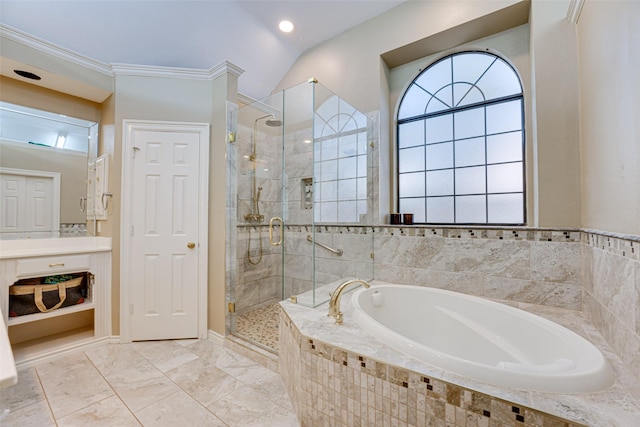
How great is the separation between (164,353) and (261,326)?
0.82m

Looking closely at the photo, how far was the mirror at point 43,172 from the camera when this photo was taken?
2199 mm

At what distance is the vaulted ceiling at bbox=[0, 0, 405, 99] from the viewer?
2164 millimetres

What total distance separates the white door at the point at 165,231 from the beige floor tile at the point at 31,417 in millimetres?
835

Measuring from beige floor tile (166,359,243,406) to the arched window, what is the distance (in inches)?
82.2

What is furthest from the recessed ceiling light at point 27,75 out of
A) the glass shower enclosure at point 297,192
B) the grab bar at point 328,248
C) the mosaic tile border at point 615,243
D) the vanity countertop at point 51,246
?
the mosaic tile border at point 615,243

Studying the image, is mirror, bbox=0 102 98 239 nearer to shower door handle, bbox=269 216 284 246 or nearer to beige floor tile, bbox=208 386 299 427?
shower door handle, bbox=269 216 284 246

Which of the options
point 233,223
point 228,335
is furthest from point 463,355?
point 233,223

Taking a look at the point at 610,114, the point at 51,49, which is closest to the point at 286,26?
the point at 51,49

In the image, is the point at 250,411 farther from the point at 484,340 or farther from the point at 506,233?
the point at 506,233

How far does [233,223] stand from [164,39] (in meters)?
1.89

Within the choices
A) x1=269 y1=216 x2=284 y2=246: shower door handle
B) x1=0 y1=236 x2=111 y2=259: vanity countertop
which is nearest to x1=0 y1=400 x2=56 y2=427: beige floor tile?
x1=0 y1=236 x2=111 y2=259: vanity countertop

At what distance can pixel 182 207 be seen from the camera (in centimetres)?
250

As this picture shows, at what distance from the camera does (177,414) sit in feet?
5.08

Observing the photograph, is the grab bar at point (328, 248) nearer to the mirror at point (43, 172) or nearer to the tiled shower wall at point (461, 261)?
the tiled shower wall at point (461, 261)
